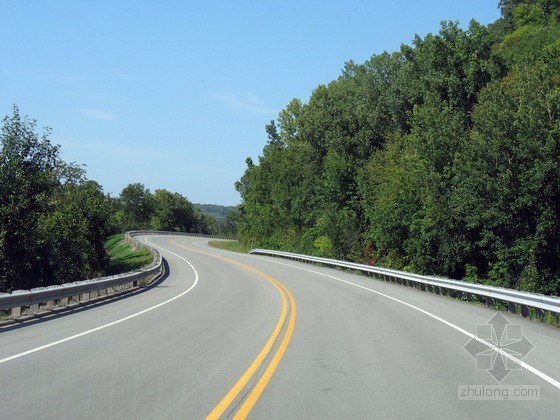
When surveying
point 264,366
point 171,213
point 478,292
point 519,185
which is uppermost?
point 171,213

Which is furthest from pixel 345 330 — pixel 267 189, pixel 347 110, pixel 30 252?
pixel 267 189

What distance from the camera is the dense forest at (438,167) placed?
3178 cm

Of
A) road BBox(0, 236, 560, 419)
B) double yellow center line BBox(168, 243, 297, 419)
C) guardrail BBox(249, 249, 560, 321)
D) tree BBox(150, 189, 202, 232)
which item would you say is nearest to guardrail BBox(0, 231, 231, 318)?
road BBox(0, 236, 560, 419)

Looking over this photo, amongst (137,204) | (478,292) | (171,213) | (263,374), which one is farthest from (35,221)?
(137,204)

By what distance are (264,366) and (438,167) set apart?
3359 cm

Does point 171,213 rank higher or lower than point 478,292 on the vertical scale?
higher

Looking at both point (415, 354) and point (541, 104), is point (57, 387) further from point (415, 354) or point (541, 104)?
point (541, 104)

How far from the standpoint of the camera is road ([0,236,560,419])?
701cm

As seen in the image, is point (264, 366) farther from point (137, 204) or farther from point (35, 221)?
point (137, 204)

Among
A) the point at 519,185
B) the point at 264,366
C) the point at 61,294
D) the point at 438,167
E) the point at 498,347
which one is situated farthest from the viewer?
the point at 438,167

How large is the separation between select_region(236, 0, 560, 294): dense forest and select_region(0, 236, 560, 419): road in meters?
15.8

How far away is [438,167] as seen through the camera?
40.7 metres

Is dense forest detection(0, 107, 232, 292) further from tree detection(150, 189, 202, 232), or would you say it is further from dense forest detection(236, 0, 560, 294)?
tree detection(150, 189, 202, 232)

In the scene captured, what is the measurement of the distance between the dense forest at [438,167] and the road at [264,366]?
52.0 feet
